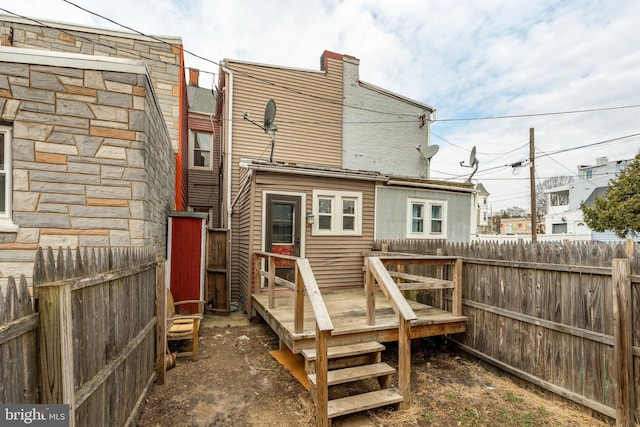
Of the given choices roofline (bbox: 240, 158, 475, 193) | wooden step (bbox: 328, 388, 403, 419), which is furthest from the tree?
wooden step (bbox: 328, 388, 403, 419)

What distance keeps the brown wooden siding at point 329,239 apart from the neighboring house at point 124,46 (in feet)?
9.34

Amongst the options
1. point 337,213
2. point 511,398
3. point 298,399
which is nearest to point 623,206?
point 337,213

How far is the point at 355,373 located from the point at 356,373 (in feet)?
0.04

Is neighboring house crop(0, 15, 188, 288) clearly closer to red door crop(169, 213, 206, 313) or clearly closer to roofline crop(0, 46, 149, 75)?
roofline crop(0, 46, 149, 75)

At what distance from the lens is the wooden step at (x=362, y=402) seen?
2842 millimetres

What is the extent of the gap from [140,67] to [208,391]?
4033 mm

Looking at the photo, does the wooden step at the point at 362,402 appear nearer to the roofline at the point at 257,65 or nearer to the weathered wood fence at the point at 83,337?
the weathered wood fence at the point at 83,337

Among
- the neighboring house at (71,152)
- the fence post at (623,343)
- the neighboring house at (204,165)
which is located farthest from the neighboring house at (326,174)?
→ the fence post at (623,343)

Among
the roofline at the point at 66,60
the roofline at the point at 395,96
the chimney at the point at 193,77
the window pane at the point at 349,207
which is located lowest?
the window pane at the point at 349,207

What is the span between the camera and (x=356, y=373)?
324 centimetres

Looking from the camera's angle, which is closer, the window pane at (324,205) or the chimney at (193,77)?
the window pane at (324,205)

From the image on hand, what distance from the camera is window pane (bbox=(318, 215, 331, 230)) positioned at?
22.7 ft

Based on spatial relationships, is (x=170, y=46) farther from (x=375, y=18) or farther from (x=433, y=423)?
(x=433, y=423)

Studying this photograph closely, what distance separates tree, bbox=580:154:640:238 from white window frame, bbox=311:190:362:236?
17.2 metres
